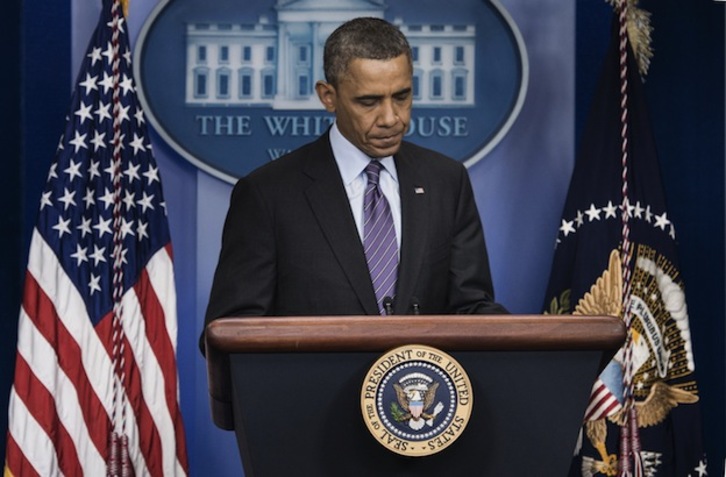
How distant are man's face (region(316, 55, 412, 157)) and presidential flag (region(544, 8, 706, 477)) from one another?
5.03 ft

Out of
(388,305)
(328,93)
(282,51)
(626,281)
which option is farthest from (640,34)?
(388,305)

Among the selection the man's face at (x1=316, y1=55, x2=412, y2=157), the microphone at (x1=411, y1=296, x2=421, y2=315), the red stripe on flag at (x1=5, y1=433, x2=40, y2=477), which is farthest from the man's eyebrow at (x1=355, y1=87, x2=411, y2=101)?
the red stripe on flag at (x1=5, y1=433, x2=40, y2=477)

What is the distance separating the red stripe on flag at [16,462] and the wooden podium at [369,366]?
2.02 metres

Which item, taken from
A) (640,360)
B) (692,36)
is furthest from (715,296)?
(692,36)

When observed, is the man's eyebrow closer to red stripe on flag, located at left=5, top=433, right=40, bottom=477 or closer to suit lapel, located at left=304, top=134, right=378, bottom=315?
suit lapel, located at left=304, top=134, right=378, bottom=315

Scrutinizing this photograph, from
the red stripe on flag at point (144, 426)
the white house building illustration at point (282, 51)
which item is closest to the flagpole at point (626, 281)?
the white house building illustration at point (282, 51)

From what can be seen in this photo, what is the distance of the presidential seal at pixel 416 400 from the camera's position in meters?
2.13

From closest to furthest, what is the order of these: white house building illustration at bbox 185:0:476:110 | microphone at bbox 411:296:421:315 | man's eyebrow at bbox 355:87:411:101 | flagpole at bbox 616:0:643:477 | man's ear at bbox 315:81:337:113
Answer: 1. microphone at bbox 411:296:421:315
2. man's eyebrow at bbox 355:87:411:101
3. man's ear at bbox 315:81:337:113
4. flagpole at bbox 616:0:643:477
5. white house building illustration at bbox 185:0:476:110

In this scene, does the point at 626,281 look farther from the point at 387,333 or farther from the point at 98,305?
the point at 387,333

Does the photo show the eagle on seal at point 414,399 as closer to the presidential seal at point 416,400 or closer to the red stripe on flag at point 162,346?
the presidential seal at point 416,400

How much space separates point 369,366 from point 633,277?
231 cm

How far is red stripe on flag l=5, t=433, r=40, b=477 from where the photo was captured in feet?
13.4

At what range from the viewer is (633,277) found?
170 inches

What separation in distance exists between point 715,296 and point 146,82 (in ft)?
6.53
